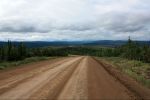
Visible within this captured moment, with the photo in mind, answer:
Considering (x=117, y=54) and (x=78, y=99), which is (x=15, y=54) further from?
(x=78, y=99)

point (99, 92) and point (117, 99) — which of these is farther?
point (99, 92)

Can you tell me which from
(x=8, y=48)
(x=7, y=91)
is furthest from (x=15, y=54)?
(x=7, y=91)

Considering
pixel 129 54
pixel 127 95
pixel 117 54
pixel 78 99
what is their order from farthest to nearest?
pixel 117 54 → pixel 129 54 → pixel 127 95 → pixel 78 99

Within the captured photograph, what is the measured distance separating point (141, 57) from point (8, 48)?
174 ft

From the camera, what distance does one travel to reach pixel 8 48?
338ft

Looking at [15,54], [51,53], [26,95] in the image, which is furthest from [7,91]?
[51,53]

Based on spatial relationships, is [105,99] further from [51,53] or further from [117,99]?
[51,53]

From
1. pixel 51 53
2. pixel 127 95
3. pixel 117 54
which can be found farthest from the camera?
pixel 117 54

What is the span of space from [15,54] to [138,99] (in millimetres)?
94167

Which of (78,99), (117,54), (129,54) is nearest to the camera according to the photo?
(78,99)

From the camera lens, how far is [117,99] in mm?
10273

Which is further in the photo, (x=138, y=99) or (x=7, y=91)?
(x=7, y=91)

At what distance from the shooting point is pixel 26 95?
10.4 metres

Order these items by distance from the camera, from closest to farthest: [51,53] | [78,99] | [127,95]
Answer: [78,99], [127,95], [51,53]
